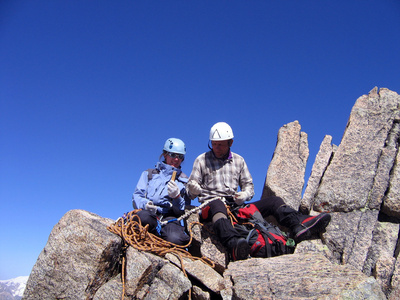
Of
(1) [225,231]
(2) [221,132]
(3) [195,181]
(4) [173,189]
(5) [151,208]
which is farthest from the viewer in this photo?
(2) [221,132]

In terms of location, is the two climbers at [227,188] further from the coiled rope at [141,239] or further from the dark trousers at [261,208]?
the coiled rope at [141,239]

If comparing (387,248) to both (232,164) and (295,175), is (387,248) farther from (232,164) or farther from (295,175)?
(232,164)

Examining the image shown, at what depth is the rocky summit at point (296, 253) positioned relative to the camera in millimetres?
5742

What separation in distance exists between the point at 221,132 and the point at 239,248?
3489 mm

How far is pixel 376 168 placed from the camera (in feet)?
34.1

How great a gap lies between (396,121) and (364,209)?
12.3 ft

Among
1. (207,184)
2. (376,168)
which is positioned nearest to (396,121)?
(376,168)

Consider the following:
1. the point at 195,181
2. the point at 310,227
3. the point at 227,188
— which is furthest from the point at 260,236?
the point at 195,181

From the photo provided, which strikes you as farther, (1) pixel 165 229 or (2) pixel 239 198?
(2) pixel 239 198

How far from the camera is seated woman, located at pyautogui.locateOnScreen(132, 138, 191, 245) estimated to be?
8.27 metres

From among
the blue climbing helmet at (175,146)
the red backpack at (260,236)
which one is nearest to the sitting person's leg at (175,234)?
the red backpack at (260,236)

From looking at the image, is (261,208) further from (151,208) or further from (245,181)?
(151,208)

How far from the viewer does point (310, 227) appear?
824cm

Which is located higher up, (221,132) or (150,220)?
(221,132)
